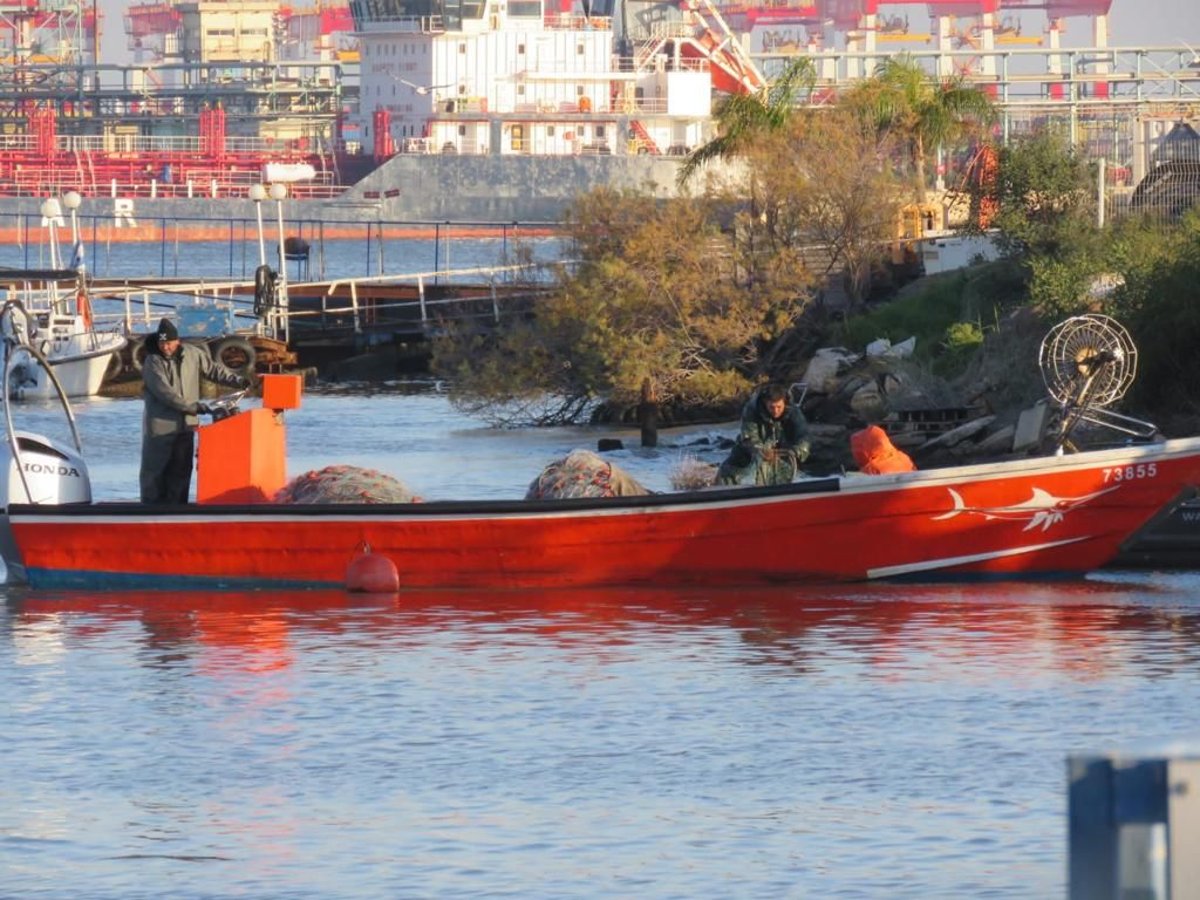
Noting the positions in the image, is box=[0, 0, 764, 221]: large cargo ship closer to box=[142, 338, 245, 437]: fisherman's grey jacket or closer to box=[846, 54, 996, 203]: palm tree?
box=[846, 54, 996, 203]: palm tree

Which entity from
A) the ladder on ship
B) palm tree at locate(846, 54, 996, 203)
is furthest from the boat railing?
palm tree at locate(846, 54, 996, 203)

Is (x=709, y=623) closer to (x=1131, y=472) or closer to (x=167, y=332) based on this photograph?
(x=1131, y=472)

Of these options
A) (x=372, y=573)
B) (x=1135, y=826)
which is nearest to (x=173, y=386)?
(x=372, y=573)

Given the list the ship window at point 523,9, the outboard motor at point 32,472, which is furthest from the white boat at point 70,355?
the ship window at point 523,9

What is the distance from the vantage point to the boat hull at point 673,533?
1558 centimetres

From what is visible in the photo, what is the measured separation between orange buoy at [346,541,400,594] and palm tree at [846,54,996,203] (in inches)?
1021

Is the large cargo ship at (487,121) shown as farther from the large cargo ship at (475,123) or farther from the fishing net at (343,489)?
the fishing net at (343,489)

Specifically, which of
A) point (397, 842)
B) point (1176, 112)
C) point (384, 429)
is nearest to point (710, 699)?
point (397, 842)

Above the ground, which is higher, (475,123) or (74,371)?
(475,123)

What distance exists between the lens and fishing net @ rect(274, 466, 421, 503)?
16.4 m

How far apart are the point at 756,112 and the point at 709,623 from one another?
26.4 meters

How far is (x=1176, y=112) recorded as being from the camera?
119688mm

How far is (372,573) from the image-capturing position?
16.1m

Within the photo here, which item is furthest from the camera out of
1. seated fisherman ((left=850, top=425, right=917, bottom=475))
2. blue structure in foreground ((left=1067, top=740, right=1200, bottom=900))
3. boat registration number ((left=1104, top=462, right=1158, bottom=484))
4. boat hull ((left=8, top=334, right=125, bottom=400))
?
boat hull ((left=8, top=334, right=125, bottom=400))
